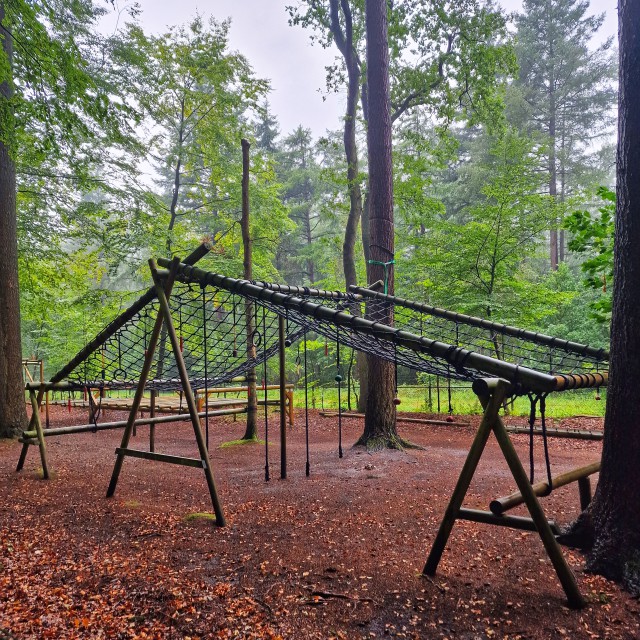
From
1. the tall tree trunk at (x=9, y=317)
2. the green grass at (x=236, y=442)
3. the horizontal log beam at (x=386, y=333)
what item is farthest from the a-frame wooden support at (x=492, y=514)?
the tall tree trunk at (x=9, y=317)

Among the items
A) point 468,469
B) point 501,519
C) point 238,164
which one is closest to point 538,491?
point 501,519

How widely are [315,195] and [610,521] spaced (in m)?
17.0

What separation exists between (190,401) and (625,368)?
253 centimetres

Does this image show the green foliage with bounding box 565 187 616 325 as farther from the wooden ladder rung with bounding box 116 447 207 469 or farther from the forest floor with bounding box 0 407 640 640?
the wooden ladder rung with bounding box 116 447 207 469

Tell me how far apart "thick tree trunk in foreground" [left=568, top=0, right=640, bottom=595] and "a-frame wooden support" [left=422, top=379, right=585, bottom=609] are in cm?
36

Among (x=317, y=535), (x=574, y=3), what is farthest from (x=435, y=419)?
(x=574, y=3)

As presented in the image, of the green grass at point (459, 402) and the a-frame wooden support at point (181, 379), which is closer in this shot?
the a-frame wooden support at point (181, 379)

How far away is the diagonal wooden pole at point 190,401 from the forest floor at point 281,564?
0.15 metres

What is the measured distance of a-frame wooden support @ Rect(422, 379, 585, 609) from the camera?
183 cm

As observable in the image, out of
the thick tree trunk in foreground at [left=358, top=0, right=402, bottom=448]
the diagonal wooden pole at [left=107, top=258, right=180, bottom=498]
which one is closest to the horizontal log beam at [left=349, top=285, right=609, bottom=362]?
the thick tree trunk in foreground at [left=358, top=0, right=402, bottom=448]

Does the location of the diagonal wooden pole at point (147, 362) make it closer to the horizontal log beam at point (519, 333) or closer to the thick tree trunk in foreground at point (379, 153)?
the horizontal log beam at point (519, 333)

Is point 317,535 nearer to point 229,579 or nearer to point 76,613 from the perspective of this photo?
point 229,579

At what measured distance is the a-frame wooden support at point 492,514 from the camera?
183 centimetres

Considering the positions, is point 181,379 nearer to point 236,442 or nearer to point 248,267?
point 248,267
